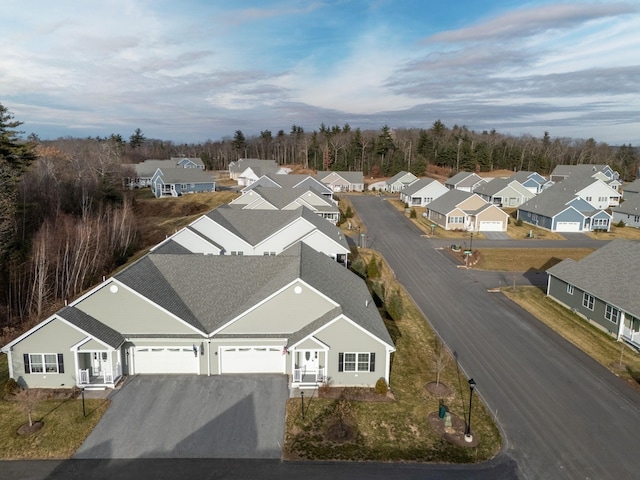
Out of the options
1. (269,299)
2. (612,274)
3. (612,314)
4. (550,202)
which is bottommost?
Answer: (612,314)

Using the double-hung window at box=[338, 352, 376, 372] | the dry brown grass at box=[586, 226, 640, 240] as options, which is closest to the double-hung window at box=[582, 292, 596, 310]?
the double-hung window at box=[338, 352, 376, 372]

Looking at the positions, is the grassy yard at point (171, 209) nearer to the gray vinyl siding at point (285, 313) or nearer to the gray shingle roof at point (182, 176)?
the gray shingle roof at point (182, 176)

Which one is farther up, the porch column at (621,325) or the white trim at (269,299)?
the white trim at (269,299)

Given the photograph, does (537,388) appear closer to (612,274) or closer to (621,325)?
(621,325)

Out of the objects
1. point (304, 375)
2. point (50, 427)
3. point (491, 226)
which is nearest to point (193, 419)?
point (304, 375)

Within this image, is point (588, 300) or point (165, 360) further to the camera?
point (588, 300)

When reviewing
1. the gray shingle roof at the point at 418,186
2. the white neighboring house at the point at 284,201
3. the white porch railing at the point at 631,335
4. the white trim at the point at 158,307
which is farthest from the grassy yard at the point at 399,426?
the gray shingle roof at the point at 418,186

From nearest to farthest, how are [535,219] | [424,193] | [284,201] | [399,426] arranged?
[399,426], [284,201], [535,219], [424,193]
